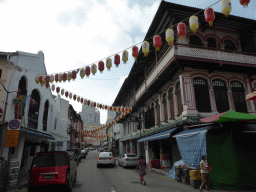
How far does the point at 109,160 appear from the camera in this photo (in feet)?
60.4

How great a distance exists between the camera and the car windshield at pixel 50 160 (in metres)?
7.38

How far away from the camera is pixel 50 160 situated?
7.53 metres

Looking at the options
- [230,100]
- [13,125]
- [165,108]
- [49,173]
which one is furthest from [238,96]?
[13,125]

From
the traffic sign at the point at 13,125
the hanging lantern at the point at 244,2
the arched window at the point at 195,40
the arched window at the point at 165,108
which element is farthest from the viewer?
the arched window at the point at 165,108

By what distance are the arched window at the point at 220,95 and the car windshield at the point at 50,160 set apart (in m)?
11.8

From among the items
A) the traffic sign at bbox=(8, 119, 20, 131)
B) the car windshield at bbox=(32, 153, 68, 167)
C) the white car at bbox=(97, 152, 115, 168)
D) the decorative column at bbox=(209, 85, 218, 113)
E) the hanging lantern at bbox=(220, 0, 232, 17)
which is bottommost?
the white car at bbox=(97, 152, 115, 168)

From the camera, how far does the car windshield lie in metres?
7.38

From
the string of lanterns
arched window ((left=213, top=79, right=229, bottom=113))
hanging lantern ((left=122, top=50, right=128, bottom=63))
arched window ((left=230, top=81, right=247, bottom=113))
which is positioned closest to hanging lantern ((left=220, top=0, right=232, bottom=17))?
the string of lanterns

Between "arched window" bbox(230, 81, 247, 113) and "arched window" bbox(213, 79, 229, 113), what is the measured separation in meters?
0.78

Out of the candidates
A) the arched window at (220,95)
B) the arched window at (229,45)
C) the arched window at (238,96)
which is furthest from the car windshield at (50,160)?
the arched window at (229,45)

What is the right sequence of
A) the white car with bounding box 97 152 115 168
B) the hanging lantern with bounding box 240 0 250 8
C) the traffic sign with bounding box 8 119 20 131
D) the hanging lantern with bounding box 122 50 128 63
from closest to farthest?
the hanging lantern with bounding box 240 0 250 8, the traffic sign with bounding box 8 119 20 131, the hanging lantern with bounding box 122 50 128 63, the white car with bounding box 97 152 115 168

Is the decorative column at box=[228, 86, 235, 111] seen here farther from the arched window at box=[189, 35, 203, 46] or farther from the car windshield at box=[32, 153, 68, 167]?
the car windshield at box=[32, 153, 68, 167]

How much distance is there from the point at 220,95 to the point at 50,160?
42.8 ft

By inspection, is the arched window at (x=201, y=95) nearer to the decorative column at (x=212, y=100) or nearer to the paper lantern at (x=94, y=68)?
the decorative column at (x=212, y=100)
